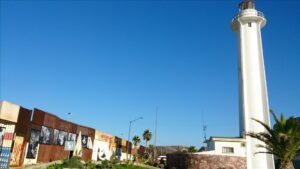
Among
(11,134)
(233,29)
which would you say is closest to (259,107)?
(233,29)

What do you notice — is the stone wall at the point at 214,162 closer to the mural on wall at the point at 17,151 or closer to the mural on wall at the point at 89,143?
the mural on wall at the point at 89,143

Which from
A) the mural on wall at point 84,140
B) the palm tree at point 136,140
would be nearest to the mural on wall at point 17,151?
the mural on wall at point 84,140

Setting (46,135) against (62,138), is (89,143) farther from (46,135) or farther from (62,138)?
(46,135)

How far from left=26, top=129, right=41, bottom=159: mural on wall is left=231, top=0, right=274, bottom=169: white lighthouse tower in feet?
91.6

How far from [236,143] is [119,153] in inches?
1306

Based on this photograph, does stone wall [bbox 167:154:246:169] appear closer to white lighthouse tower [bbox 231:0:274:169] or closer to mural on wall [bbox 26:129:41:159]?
white lighthouse tower [bbox 231:0:274:169]

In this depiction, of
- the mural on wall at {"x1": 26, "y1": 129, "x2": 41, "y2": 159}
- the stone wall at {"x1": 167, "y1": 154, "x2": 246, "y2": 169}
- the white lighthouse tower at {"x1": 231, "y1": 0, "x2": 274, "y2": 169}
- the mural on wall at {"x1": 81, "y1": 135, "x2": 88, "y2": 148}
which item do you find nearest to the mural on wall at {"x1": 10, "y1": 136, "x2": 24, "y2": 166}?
the mural on wall at {"x1": 26, "y1": 129, "x2": 41, "y2": 159}

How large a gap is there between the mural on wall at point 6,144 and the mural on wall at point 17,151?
3.28 feet

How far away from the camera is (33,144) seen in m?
34.8

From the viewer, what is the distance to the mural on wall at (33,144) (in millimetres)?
33950

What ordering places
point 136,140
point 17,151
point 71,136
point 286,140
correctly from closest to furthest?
1. point 286,140
2. point 17,151
3. point 71,136
4. point 136,140

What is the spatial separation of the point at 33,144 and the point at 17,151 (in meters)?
3.41

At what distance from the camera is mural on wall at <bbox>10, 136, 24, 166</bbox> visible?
30.6m

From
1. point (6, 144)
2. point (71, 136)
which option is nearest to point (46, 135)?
point (71, 136)
